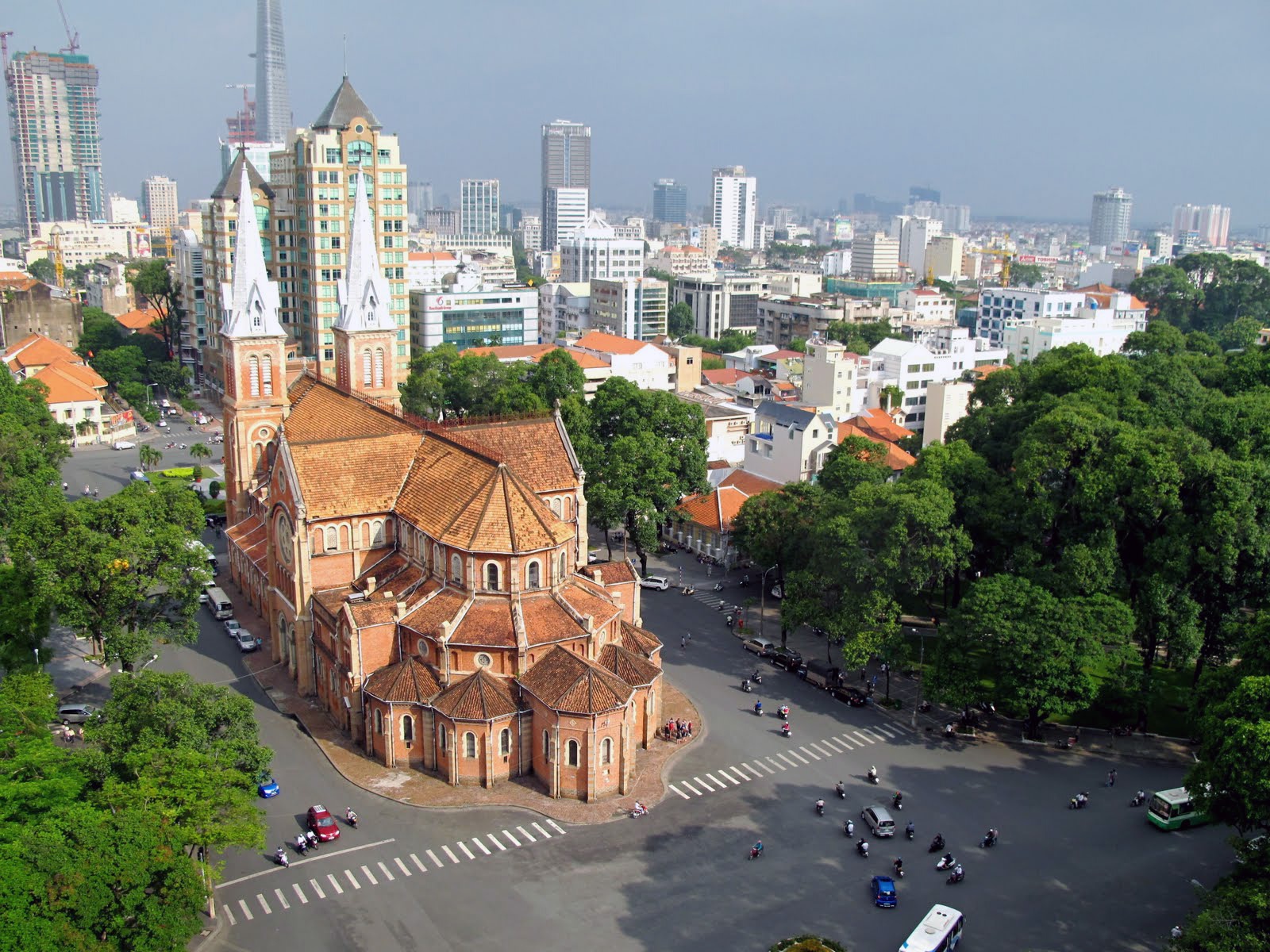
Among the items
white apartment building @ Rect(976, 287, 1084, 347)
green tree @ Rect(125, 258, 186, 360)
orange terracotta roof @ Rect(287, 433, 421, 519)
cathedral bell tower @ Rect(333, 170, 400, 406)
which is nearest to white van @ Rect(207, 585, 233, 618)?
cathedral bell tower @ Rect(333, 170, 400, 406)

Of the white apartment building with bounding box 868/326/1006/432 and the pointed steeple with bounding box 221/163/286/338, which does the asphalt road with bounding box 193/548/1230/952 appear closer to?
the pointed steeple with bounding box 221/163/286/338

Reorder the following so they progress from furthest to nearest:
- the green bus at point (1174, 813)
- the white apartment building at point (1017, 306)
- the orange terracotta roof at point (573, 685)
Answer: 1. the white apartment building at point (1017, 306)
2. the orange terracotta roof at point (573, 685)
3. the green bus at point (1174, 813)

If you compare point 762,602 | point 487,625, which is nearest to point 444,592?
point 487,625

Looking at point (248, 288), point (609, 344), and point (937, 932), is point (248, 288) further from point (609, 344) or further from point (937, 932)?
point (609, 344)

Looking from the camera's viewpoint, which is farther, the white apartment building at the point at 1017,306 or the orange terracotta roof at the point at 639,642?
the white apartment building at the point at 1017,306

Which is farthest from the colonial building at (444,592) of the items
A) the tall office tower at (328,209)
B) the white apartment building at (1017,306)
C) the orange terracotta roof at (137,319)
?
the white apartment building at (1017,306)

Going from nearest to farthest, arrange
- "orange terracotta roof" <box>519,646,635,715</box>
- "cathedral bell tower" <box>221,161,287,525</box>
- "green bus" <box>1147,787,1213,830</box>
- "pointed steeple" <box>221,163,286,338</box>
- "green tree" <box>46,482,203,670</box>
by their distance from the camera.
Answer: "green bus" <box>1147,787,1213,830</box> → "orange terracotta roof" <box>519,646,635,715</box> → "green tree" <box>46,482,203,670</box> → "pointed steeple" <box>221,163,286,338</box> → "cathedral bell tower" <box>221,161,287,525</box>

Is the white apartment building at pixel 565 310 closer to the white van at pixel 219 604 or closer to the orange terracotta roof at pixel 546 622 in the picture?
the white van at pixel 219 604

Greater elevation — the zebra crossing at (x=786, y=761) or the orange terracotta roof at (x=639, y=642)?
the orange terracotta roof at (x=639, y=642)
